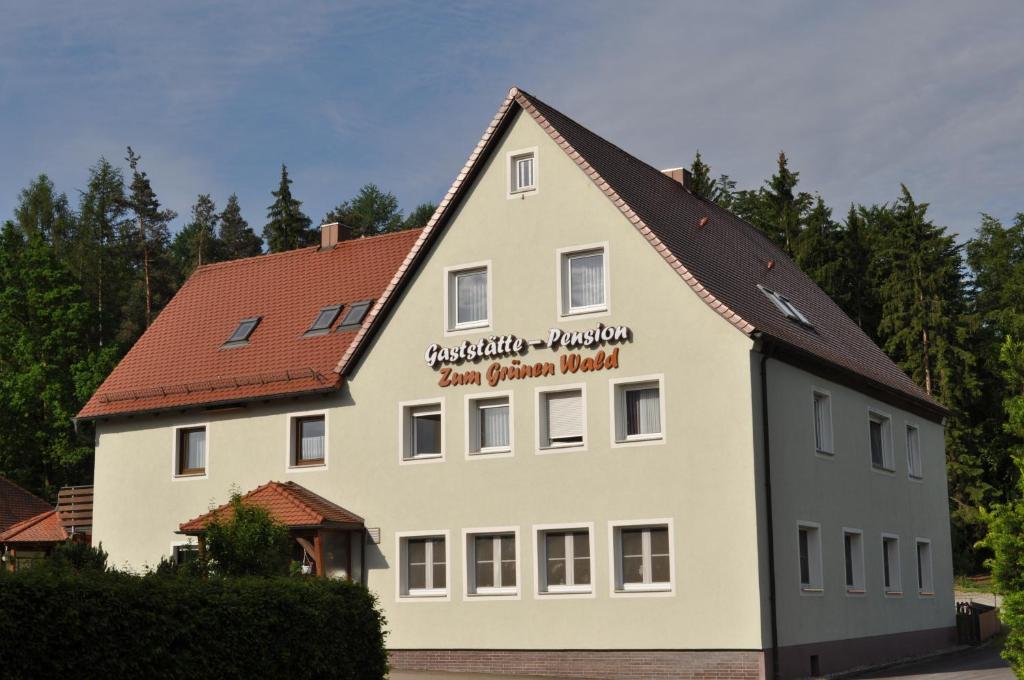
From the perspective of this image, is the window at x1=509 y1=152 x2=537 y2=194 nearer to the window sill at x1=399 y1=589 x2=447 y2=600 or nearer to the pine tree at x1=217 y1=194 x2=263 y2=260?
the window sill at x1=399 y1=589 x2=447 y2=600

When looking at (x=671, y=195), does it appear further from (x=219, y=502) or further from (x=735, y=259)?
(x=219, y=502)

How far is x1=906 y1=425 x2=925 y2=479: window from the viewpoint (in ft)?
118

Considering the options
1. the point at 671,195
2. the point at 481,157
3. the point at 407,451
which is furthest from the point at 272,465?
the point at 671,195

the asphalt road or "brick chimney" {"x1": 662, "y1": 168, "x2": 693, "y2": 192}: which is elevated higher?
"brick chimney" {"x1": 662, "y1": 168, "x2": 693, "y2": 192}

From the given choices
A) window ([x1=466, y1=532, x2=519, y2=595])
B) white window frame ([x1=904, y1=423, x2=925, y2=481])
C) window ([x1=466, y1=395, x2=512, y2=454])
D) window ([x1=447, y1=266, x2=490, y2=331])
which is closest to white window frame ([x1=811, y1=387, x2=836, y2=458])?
white window frame ([x1=904, y1=423, x2=925, y2=481])

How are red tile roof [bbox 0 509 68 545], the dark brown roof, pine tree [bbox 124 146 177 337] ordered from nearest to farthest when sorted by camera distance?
the dark brown roof, red tile roof [bbox 0 509 68 545], pine tree [bbox 124 146 177 337]

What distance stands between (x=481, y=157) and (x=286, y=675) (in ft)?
48.5

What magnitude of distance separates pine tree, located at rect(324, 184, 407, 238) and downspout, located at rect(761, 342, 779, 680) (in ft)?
211

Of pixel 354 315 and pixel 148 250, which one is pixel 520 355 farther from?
pixel 148 250

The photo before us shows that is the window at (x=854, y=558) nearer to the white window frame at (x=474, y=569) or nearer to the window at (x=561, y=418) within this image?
the window at (x=561, y=418)

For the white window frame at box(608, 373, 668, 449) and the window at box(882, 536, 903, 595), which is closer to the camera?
the white window frame at box(608, 373, 668, 449)

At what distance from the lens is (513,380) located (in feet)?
97.1

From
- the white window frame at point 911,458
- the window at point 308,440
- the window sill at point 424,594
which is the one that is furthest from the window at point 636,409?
the white window frame at point 911,458

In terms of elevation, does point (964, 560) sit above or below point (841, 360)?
below
